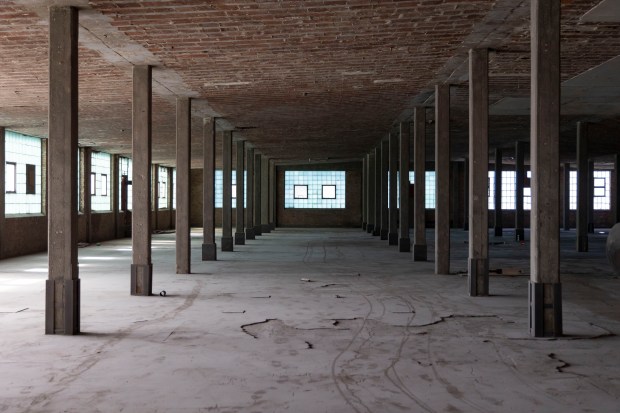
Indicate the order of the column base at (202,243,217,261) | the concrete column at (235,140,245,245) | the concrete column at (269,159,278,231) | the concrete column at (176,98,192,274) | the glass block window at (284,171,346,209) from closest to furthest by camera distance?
1. the concrete column at (176,98,192,274)
2. the column base at (202,243,217,261)
3. the concrete column at (235,140,245,245)
4. the concrete column at (269,159,278,231)
5. the glass block window at (284,171,346,209)

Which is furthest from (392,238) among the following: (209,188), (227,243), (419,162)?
(209,188)

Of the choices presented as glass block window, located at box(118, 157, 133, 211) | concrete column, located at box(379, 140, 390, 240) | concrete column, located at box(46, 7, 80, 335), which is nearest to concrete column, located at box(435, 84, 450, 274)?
concrete column, located at box(46, 7, 80, 335)

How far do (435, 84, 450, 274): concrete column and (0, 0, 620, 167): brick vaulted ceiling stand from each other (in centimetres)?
59

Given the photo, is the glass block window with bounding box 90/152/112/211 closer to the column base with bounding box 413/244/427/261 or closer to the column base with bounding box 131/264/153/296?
the column base with bounding box 413/244/427/261

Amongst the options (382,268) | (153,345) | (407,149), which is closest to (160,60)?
(153,345)

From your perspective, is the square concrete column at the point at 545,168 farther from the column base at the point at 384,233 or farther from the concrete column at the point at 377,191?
the concrete column at the point at 377,191

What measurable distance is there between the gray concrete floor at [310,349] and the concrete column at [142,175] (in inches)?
21.5

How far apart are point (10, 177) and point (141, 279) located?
12897mm

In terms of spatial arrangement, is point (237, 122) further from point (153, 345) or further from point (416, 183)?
point (153, 345)

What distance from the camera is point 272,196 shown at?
151 ft

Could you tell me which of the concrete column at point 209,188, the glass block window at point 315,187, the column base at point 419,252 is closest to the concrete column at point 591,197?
the glass block window at point 315,187

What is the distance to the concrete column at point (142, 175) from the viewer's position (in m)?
13.8

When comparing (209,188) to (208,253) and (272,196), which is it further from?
(272,196)

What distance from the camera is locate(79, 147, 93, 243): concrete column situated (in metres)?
31.2
